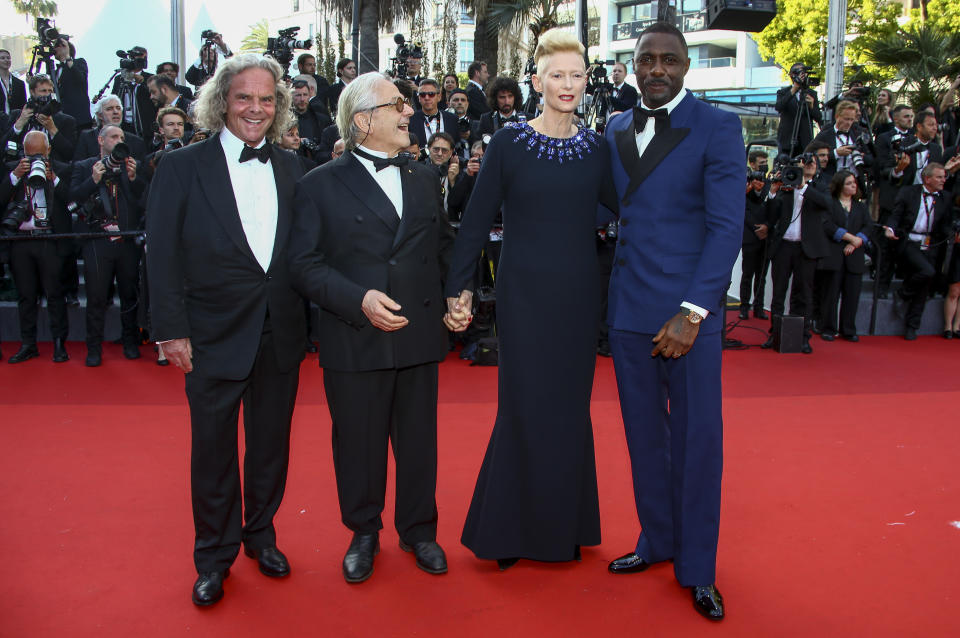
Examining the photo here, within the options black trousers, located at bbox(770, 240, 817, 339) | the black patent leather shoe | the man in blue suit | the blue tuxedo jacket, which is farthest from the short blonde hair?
black trousers, located at bbox(770, 240, 817, 339)

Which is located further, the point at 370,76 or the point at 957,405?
the point at 957,405

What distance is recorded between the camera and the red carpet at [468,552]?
282 centimetres

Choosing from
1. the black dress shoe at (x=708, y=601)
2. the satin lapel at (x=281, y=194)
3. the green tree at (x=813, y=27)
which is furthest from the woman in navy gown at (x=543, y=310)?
the green tree at (x=813, y=27)

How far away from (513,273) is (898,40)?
588 inches

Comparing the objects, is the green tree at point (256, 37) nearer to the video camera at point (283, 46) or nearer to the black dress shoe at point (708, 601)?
the video camera at point (283, 46)

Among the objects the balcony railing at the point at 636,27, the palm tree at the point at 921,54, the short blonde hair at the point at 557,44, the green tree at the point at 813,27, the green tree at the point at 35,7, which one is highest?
the balcony railing at the point at 636,27

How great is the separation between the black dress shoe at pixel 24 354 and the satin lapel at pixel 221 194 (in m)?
5.01

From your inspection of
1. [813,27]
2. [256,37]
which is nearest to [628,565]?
[813,27]

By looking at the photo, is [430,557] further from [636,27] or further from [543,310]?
[636,27]

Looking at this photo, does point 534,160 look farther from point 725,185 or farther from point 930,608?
point 930,608

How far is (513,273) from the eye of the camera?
3.04 meters

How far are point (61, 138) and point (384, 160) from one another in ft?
20.6

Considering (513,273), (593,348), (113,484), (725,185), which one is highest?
(725,185)

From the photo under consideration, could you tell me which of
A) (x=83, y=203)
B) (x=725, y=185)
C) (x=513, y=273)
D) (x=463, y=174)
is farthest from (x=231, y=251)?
(x=83, y=203)
